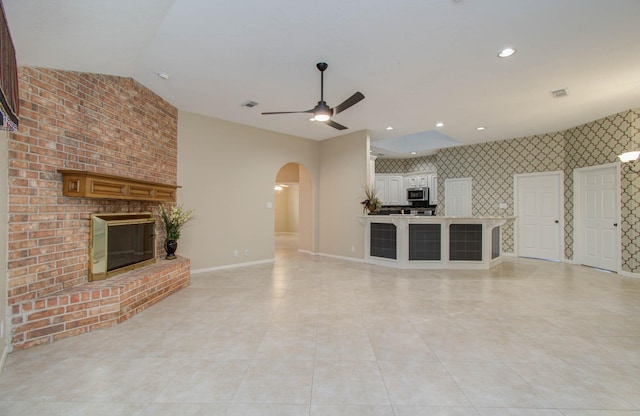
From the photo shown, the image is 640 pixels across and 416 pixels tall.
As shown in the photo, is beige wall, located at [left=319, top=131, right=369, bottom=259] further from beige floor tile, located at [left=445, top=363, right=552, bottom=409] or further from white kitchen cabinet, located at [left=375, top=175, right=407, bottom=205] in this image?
beige floor tile, located at [left=445, top=363, right=552, bottom=409]

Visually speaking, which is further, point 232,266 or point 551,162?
point 551,162

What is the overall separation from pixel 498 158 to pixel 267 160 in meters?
5.84

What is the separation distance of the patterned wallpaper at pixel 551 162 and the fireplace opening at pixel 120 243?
7.36m

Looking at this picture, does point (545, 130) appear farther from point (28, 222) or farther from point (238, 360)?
point (28, 222)

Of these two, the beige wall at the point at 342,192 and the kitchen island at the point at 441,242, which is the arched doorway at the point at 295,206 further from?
the kitchen island at the point at 441,242

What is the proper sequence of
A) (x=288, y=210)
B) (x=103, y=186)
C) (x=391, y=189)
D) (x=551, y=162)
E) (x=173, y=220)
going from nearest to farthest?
(x=103, y=186) < (x=173, y=220) < (x=551, y=162) < (x=391, y=189) < (x=288, y=210)

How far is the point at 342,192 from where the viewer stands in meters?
6.56

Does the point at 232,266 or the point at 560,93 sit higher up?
the point at 560,93

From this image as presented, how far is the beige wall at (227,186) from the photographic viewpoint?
5.04m

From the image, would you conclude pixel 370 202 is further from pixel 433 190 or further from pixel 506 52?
pixel 433 190

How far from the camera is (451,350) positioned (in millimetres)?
2318

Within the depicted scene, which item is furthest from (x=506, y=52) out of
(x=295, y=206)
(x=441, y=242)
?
(x=295, y=206)

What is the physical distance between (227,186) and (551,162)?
23.8 ft

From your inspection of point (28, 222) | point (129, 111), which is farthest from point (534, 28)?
point (28, 222)
